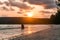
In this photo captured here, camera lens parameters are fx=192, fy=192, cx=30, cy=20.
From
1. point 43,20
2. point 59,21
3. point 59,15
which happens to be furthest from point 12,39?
point 59,15

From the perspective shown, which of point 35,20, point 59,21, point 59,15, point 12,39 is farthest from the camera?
point 59,15

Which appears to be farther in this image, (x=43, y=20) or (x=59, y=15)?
(x=59, y=15)

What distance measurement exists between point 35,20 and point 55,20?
1.51 m

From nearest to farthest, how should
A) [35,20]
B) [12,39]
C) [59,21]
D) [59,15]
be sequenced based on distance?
[12,39]
[35,20]
[59,21]
[59,15]

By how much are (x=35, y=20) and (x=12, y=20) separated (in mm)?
1159

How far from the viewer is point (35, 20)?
9703 millimetres

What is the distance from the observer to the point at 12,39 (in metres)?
9.12

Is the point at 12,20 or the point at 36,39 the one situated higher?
the point at 12,20

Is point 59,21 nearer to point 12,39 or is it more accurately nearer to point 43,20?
point 43,20

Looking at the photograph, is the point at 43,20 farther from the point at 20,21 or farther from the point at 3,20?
the point at 3,20

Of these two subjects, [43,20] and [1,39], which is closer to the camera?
[1,39]

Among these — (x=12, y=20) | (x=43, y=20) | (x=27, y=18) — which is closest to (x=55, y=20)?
(x=43, y=20)

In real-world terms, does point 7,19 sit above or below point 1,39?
above

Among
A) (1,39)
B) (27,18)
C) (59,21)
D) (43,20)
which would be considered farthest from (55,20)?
(1,39)
